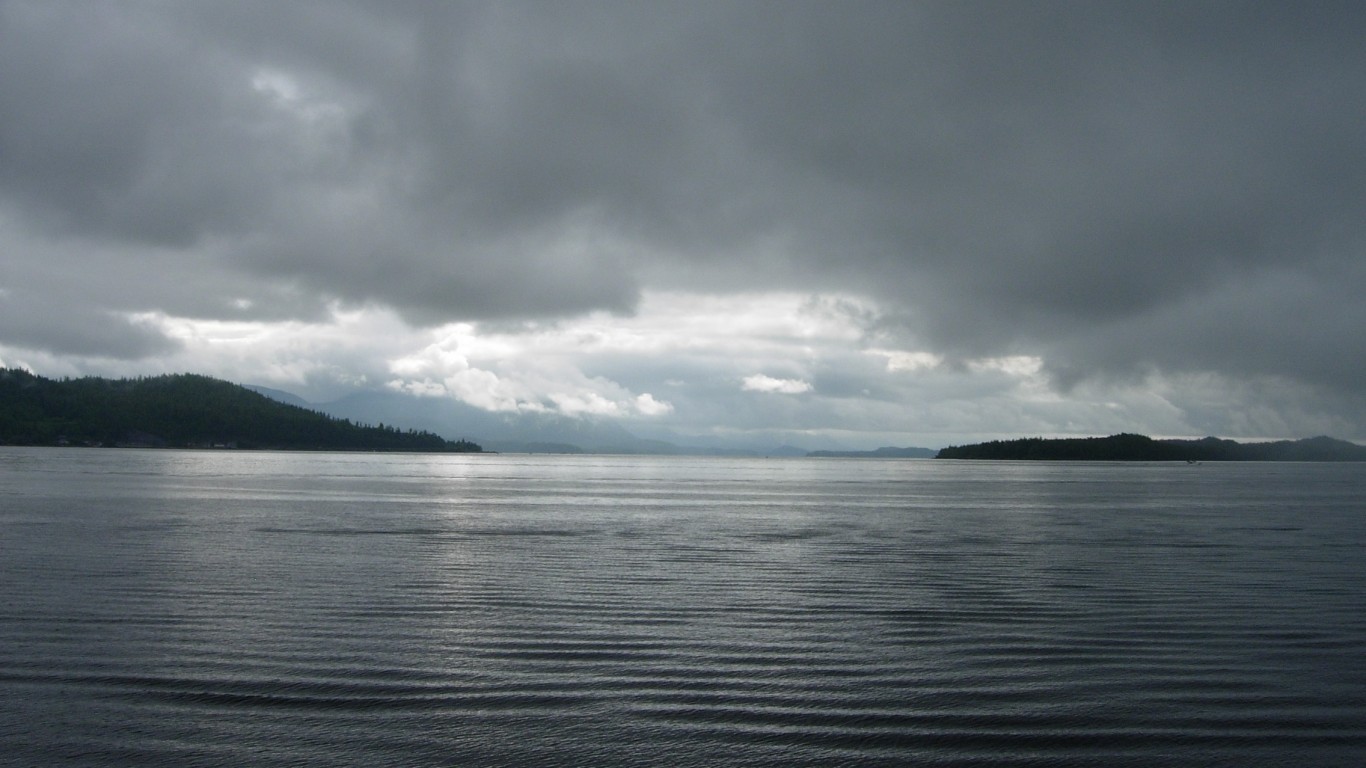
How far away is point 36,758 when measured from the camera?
10.4 metres

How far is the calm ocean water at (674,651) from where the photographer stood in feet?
36.7

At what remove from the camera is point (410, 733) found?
1144 centimetres

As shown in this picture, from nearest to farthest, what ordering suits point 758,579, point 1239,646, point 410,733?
point 410,733
point 1239,646
point 758,579

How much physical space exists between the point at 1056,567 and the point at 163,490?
223 ft

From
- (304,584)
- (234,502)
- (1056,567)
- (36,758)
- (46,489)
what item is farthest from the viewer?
(46,489)

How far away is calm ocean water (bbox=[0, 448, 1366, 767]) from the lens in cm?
1120

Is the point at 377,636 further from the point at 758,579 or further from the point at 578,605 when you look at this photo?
the point at 758,579

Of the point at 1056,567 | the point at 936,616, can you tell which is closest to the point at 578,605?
the point at 936,616

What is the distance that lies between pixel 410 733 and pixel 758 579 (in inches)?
618

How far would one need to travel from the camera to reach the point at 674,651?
16219 millimetres

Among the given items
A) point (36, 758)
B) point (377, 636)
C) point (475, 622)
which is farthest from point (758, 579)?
point (36, 758)

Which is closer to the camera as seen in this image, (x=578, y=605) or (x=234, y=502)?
(x=578, y=605)

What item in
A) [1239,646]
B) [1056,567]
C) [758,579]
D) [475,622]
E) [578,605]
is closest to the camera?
[1239,646]

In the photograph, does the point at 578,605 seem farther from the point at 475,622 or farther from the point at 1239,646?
the point at 1239,646
